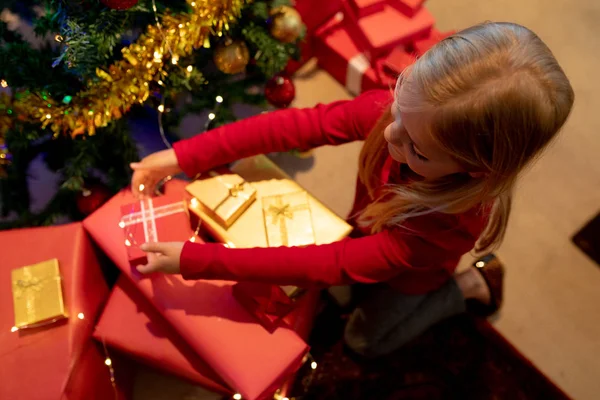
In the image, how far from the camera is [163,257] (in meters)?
0.81

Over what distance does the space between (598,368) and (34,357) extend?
4.08 feet

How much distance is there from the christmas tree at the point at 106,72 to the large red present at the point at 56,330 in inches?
5.1

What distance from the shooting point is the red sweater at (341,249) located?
0.76 metres

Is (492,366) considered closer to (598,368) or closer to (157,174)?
(598,368)

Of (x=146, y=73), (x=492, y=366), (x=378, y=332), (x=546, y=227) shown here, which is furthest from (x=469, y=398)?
(x=146, y=73)

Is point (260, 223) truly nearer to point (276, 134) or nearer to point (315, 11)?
point (276, 134)

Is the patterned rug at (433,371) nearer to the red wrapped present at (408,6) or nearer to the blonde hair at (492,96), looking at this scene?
the blonde hair at (492,96)

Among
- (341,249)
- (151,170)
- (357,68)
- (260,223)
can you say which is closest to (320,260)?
(341,249)

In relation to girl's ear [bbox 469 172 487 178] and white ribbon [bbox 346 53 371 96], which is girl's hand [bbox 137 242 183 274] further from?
white ribbon [bbox 346 53 371 96]

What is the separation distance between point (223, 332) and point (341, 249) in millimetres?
258

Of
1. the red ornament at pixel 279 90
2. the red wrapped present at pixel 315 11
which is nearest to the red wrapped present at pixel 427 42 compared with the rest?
the red wrapped present at pixel 315 11

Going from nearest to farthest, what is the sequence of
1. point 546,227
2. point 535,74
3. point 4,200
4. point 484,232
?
point 535,74
point 484,232
point 4,200
point 546,227

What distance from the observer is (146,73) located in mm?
867

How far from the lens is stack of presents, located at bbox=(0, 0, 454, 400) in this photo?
2.75 ft
